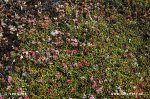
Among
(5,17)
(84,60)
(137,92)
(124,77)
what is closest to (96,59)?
(84,60)

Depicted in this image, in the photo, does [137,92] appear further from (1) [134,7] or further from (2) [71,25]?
(1) [134,7]

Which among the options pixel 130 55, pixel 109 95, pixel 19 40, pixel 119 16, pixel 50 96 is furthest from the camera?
pixel 119 16

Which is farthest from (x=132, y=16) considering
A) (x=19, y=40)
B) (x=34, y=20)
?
(x=19, y=40)

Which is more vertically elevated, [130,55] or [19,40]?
[19,40]

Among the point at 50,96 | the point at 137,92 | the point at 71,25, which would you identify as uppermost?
the point at 71,25

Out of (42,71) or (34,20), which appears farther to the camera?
(34,20)

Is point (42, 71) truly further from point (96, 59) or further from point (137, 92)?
point (137, 92)

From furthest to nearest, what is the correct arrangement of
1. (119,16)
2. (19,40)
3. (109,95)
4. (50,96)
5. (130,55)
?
(119,16) → (130,55) → (19,40) → (109,95) → (50,96)
